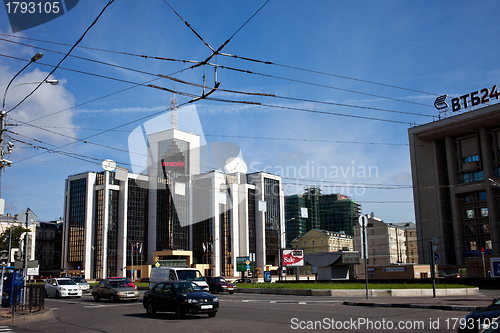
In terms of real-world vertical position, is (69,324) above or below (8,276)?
below

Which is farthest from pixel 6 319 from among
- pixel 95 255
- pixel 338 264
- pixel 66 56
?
pixel 95 255

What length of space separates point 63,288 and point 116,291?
8205 mm

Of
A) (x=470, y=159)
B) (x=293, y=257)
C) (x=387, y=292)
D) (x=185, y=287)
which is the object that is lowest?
(x=387, y=292)

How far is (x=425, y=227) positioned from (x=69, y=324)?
66513mm

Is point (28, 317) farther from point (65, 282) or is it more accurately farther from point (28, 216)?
point (65, 282)

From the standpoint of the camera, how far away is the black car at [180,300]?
14477mm

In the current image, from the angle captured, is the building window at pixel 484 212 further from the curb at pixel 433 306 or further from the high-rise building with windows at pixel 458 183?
the curb at pixel 433 306

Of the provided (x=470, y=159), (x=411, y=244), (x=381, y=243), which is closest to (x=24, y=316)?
(x=470, y=159)

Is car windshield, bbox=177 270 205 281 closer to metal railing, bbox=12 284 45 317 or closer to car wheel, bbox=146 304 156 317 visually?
car wheel, bbox=146 304 156 317

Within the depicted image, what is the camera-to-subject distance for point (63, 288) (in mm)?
29406

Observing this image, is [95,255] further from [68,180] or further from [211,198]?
[211,198]

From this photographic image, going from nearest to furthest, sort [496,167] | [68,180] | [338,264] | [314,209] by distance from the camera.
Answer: [338,264], [496,167], [68,180], [314,209]

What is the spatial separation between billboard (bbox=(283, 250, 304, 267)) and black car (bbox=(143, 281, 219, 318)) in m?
30.6

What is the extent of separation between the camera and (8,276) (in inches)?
765
